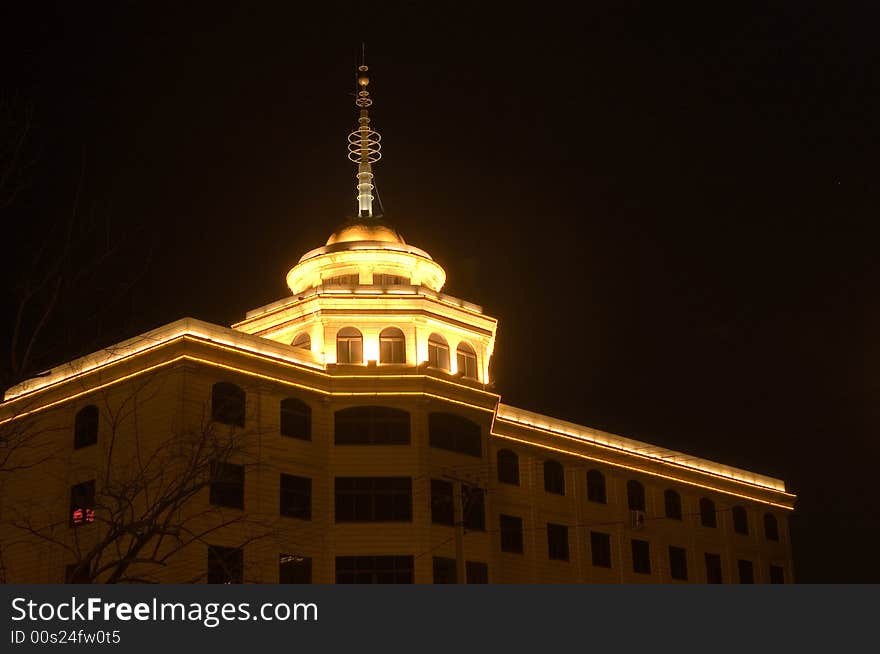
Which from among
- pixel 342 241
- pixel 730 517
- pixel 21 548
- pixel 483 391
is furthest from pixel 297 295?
pixel 730 517

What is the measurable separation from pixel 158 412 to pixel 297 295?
30.4 ft

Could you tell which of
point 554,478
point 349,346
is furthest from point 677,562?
point 349,346

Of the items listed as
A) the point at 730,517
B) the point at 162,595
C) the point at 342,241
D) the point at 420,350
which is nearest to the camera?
the point at 162,595

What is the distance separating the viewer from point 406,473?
A: 45000 mm

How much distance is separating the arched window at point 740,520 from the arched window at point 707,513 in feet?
5.39

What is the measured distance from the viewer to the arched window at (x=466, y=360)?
1960 inches

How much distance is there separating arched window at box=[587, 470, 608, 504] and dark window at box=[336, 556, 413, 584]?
48.5 ft

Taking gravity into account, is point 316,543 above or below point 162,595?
above

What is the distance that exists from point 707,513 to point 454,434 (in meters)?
21.2

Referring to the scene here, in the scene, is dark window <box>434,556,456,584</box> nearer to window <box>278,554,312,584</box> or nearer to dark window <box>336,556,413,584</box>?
dark window <box>336,556,413,584</box>

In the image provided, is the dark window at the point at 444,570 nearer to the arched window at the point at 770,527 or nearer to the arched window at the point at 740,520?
the arched window at the point at 740,520

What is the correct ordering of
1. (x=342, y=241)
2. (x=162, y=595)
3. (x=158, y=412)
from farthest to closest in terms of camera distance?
(x=342, y=241) < (x=158, y=412) < (x=162, y=595)

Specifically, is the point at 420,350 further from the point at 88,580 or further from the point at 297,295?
the point at 88,580

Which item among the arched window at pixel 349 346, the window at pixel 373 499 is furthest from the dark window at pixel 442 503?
the arched window at pixel 349 346
